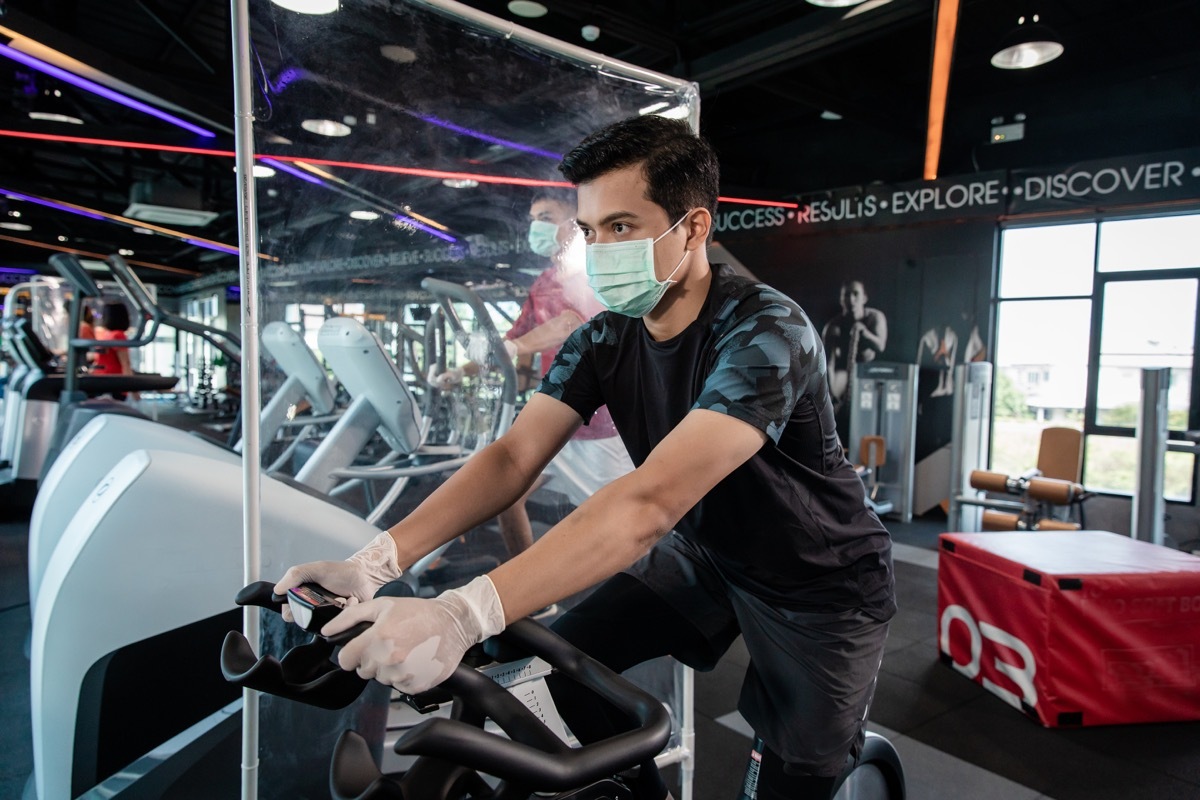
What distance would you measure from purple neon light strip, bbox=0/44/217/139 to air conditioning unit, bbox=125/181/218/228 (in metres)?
3.34

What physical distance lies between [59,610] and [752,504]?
1383 millimetres

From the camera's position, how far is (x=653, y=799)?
37.4 inches

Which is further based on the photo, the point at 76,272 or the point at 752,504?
the point at 76,272

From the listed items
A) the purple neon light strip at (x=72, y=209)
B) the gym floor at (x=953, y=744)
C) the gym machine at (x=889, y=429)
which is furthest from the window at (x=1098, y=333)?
the purple neon light strip at (x=72, y=209)

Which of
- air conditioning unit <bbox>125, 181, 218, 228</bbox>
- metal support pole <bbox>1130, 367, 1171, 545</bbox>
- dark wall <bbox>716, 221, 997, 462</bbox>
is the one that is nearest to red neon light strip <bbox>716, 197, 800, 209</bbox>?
dark wall <bbox>716, 221, 997, 462</bbox>

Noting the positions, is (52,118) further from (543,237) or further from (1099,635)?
(1099,635)

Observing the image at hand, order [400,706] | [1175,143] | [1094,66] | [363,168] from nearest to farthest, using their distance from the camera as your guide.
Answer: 1. [363,168]
2. [400,706]
3. [1175,143]
4. [1094,66]

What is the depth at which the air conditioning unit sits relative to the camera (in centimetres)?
1023

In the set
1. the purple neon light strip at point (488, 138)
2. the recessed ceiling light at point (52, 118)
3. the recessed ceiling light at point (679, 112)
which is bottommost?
the purple neon light strip at point (488, 138)

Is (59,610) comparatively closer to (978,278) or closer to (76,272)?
(76,272)

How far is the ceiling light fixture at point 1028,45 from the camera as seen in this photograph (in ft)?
14.7

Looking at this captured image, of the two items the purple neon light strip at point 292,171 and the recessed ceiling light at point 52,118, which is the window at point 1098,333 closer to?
the purple neon light strip at point 292,171

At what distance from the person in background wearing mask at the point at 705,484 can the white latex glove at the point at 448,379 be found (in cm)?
143

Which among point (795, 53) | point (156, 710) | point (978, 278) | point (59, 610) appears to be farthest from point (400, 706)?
point (978, 278)
